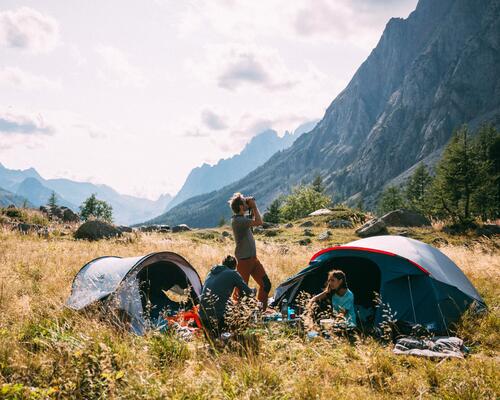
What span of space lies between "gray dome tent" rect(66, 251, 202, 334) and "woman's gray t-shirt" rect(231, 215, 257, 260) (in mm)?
1382

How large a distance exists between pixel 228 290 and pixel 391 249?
3721 mm

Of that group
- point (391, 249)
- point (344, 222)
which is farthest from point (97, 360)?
point (344, 222)

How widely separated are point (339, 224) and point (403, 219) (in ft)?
15.5

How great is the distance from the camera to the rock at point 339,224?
25141 mm

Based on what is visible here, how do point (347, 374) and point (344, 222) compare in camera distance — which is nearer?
point (347, 374)

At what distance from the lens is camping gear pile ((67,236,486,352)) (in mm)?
6914

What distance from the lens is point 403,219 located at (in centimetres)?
2611

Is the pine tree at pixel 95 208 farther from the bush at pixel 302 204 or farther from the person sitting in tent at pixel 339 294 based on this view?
the person sitting in tent at pixel 339 294

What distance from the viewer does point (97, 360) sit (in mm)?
4227

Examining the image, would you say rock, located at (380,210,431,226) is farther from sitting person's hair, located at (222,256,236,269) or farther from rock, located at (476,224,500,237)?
sitting person's hair, located at (222,256,236,269)

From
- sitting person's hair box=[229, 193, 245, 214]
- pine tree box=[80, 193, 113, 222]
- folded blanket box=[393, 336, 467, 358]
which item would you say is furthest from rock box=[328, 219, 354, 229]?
pine tree box=[80, 193, 113, 222]

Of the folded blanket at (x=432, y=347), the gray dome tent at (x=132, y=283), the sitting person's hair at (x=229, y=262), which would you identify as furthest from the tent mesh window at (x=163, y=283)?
the folded blanket at (x=432, y=347)

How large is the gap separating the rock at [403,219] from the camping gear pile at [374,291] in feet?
59.1

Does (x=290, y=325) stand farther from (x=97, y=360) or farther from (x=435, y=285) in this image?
(x=97, y=360)
